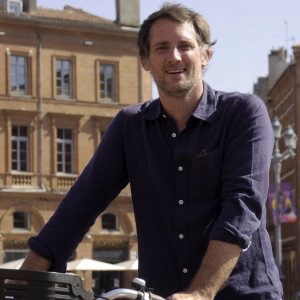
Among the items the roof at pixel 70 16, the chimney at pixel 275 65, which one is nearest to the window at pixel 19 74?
the roof at pixel 70 16

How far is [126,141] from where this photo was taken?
396cm

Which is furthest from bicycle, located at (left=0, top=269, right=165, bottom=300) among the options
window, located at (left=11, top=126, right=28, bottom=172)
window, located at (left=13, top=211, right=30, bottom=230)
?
window, located at (left=11, top=126, right=28, bottom=172)

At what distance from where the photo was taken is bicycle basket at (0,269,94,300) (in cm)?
299

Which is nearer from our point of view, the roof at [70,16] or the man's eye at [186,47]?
the man's eye at [186,47]

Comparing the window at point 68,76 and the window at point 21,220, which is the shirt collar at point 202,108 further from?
the window at point 68,76

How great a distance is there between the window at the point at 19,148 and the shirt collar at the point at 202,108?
49.9 metres

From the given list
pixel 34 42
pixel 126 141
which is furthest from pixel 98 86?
pixel 126 141

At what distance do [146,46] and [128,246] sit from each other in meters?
51.4

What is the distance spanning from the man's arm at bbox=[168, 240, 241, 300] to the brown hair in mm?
707

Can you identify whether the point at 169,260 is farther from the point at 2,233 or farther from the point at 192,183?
the point at 2,233

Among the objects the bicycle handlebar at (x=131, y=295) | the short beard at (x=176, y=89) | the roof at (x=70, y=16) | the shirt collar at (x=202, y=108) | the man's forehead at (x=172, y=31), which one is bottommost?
the bicycle handlebar at (x=131, y=295)

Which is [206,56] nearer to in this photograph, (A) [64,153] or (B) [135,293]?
(B) [135,293]

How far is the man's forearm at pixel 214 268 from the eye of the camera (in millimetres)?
3307

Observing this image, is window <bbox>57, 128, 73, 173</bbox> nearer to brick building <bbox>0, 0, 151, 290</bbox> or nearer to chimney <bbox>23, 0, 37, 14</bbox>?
brick building <bbox>0, 0, 151, 290</bbox>
